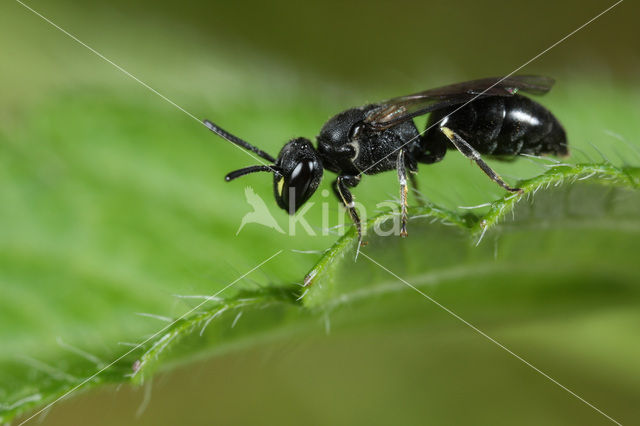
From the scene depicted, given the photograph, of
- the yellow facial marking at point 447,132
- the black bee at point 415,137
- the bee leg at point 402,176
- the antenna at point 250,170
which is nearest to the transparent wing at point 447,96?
the black bee at point 415,137

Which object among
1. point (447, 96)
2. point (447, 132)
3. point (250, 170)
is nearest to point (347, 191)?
point (250, 170)

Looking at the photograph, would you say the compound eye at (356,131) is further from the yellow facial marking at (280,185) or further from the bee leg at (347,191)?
the yellow facial marking at (280,185)

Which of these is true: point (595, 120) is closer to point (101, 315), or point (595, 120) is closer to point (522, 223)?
point (522, 223)

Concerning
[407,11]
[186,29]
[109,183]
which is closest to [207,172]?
[109,183]

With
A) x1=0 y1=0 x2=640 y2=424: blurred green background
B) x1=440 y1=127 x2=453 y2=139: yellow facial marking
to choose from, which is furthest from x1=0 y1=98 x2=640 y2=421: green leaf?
x1=440 y1=127 x2=453 y2=139: yellow facial marking

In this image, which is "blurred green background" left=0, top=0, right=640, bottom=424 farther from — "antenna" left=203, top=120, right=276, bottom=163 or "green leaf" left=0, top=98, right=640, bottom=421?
"antenna" left=203, top=120, right=276, bottom=163

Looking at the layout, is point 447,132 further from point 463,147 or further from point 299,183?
point 299,183

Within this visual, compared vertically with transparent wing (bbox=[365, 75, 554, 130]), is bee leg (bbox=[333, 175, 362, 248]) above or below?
below
